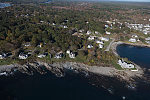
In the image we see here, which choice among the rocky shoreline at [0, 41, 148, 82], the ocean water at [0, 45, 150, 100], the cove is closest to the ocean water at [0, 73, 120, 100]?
the ocean water at [0, 45, 150, 100]

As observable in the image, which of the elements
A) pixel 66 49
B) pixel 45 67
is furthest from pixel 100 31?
pixel 45 67

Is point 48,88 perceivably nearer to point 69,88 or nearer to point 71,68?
point 69,88

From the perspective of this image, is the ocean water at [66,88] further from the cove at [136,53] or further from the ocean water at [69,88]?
the cove at [136,53]

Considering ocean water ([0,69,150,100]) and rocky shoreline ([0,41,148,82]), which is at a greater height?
rocky shoreline ([0,41,148,82])

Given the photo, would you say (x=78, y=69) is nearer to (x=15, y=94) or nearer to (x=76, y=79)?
(x=76, y=79)

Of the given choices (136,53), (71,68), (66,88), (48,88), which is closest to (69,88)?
(66,88)

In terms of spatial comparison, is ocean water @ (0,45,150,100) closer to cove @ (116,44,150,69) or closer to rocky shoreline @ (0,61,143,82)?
rocky shoreline @ (0,61,143,82)

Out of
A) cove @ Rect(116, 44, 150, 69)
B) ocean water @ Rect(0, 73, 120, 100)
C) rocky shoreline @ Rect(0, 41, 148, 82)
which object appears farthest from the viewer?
cove @ Rect(116, 44, 150, 69)

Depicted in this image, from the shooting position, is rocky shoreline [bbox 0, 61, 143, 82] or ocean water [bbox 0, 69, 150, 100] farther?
rocky shoreline [bbox 0, 61, 143, 82]
